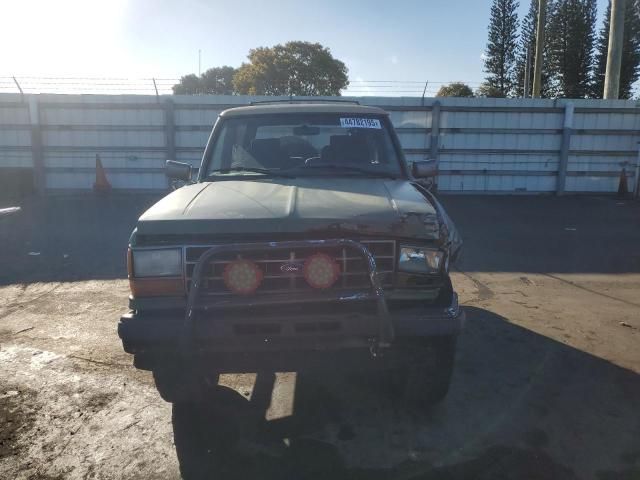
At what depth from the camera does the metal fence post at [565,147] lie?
1426cm

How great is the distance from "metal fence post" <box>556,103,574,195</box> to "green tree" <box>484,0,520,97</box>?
21.8m

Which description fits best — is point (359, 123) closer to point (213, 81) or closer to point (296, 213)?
point (296, 213)

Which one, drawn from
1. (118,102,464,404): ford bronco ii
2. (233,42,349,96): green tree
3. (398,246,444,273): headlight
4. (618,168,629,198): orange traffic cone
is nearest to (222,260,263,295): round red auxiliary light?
(118,102,464,404): ford bronco ii

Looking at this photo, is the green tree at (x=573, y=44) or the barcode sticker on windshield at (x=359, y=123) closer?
the barcode sticker on windshield at (x=359, y=123)

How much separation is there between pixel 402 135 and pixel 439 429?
11976 mm

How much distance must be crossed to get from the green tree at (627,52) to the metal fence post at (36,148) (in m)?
30.2

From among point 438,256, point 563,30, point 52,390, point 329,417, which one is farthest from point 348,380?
point 563,30

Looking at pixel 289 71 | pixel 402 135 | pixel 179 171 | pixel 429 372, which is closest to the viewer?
pixel 429 372

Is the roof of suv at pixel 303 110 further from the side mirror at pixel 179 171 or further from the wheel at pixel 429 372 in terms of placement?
the wheel at pixel 429 372

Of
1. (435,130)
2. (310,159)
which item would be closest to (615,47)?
(435,130)

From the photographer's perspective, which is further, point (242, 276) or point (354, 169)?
point (354, 169)

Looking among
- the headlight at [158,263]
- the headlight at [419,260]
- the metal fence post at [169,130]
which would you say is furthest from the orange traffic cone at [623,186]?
the headlight at [158,263]

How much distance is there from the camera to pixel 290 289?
110 inches

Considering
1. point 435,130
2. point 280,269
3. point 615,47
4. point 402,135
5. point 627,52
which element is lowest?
point 280,269
